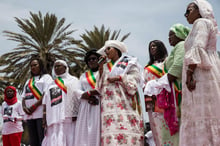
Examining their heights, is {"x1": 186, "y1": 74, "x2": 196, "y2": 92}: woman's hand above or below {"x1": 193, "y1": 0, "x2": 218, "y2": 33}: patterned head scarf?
below

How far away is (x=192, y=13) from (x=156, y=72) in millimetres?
1419

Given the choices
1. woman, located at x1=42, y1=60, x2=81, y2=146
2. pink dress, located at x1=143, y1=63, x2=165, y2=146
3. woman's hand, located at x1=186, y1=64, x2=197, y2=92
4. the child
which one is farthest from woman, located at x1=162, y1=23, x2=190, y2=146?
the child

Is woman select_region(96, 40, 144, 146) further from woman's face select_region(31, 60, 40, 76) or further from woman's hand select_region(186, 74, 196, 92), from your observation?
woman's face select_region(31, 60, 40, 76)

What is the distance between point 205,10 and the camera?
4871mm

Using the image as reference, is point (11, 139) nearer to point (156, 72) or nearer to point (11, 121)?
point (11, 121)

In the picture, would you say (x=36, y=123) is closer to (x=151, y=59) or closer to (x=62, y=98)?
(x=62, y=98)

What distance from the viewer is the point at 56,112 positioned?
23.7ft

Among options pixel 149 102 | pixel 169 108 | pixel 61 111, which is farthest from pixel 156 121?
pixel 61 111

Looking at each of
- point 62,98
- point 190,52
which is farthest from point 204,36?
point 62,98

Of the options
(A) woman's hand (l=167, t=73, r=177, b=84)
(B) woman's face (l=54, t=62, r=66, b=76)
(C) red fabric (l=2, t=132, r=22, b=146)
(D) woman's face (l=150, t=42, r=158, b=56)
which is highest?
(D) woman's face (l=150, t=42, r=158, b=56)

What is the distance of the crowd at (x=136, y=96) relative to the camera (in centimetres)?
448

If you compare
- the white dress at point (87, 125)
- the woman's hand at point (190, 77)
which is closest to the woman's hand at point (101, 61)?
the white dress at point (87, 125)

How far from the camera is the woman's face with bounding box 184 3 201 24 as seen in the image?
493 centimetres

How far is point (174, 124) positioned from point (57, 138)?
2.65 metres
